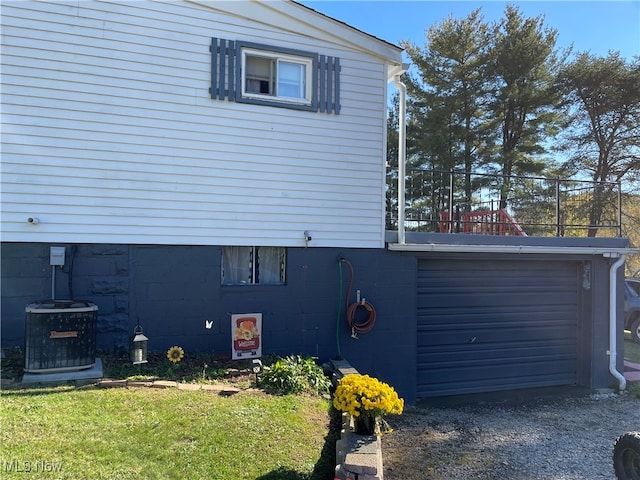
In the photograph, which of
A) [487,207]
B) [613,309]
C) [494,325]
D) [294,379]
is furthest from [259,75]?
[613,309]

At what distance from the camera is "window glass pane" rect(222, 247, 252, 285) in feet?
19.1

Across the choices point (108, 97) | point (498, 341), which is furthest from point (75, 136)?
point (498, 341)

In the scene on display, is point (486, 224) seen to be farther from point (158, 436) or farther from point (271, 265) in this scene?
point (158, 436)

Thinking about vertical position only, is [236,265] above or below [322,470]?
above

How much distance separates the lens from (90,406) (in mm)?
3725

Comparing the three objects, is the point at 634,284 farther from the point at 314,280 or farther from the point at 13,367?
the point at 13,367

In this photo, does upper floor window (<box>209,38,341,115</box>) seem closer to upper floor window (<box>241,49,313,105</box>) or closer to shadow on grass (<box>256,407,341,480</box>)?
Answer: upper floor window (<box>241,49,313,105</box>)

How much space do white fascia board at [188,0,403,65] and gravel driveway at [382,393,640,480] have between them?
16.7 feet

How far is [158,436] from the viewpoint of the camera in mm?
3330

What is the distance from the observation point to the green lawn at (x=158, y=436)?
2914 mm

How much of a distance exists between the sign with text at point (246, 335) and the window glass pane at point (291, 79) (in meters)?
3.04

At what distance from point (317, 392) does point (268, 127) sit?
3.40 meters

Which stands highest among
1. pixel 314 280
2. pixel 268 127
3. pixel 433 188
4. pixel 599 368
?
pixel 268 127

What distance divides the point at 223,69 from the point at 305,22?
1.35 metres
